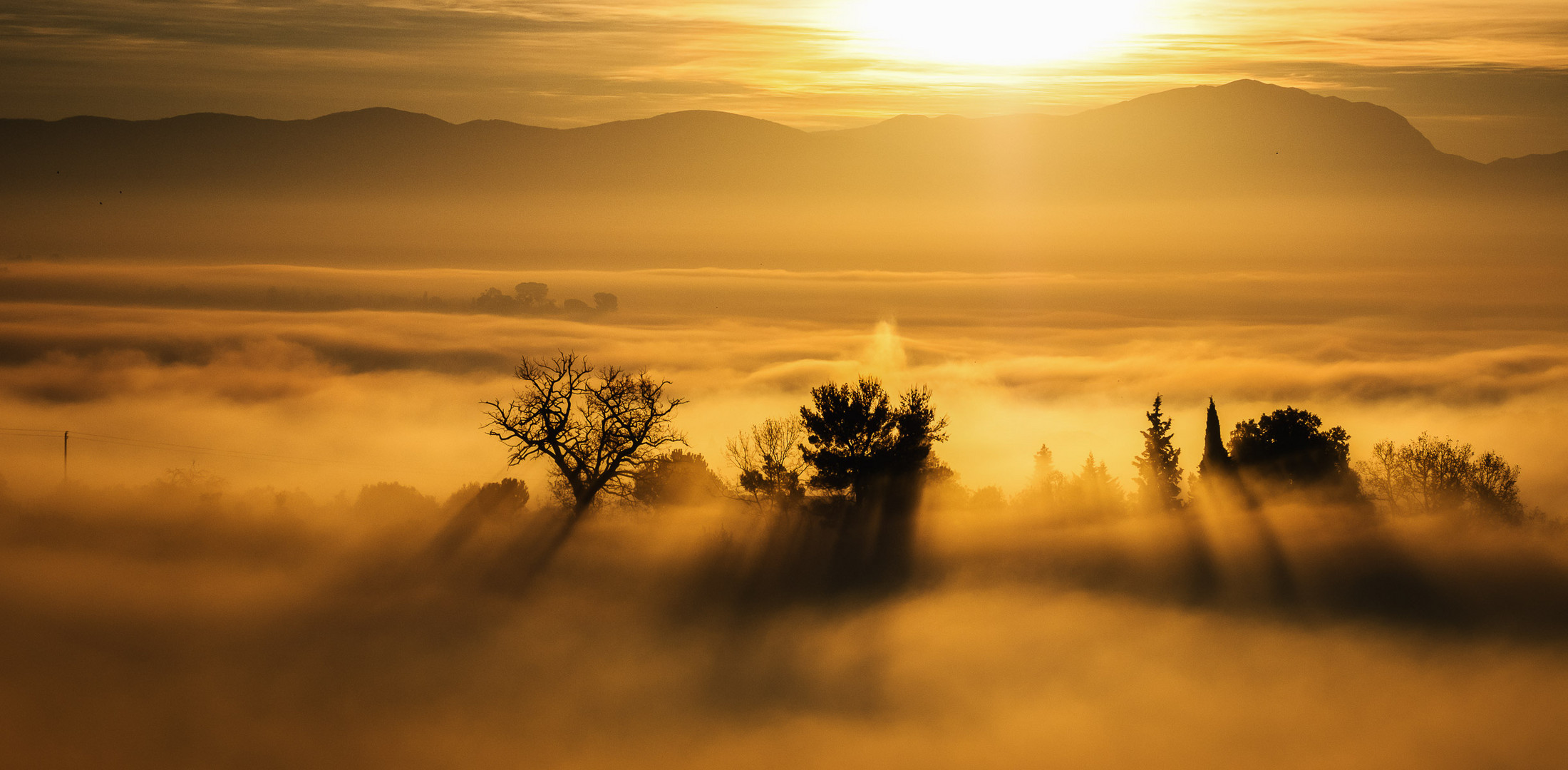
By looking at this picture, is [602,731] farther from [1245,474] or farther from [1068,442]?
[1068,442]

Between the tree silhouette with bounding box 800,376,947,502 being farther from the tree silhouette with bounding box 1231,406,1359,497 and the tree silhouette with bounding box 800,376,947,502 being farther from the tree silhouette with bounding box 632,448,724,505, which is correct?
the tree silhouette with bounding box 1231,406,1359,497

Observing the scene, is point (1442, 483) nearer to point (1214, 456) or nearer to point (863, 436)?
point (1214, 456)

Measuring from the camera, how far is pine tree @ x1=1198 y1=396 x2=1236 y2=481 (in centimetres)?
5953

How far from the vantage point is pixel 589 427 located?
48844mm

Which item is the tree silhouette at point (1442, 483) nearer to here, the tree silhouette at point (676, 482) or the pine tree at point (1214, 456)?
the pine tree at point (1214, 456)

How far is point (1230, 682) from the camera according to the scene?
51281 millimetres

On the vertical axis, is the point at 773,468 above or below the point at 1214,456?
below

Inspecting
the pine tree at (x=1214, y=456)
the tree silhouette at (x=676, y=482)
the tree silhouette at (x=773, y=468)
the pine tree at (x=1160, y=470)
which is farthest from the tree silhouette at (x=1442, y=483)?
the tree silhouette at (x=676, y=482)

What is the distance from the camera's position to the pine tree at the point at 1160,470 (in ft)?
204

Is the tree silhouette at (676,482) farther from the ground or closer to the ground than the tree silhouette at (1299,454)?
closer to the ground

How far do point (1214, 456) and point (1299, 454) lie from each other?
14.3ft

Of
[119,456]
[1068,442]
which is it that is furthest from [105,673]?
[1068,442]

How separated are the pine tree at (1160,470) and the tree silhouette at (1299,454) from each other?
413 cm

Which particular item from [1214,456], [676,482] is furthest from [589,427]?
[1214,456]
